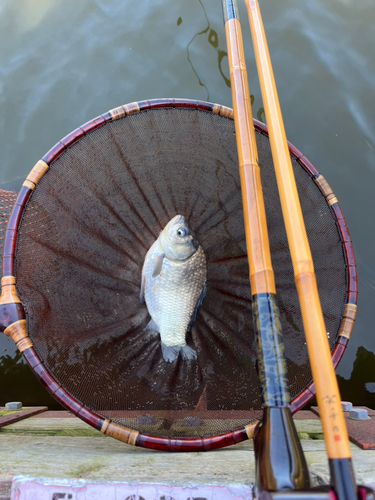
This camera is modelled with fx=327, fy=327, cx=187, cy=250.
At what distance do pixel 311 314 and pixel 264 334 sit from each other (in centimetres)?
20

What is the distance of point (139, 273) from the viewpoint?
2.52m

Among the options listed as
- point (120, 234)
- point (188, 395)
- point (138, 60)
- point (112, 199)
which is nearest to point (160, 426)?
point (188, 395)

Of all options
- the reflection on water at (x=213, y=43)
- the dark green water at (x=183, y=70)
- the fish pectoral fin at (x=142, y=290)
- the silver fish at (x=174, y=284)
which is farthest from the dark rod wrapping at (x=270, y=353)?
the reflection on water at (x=213, y=43)

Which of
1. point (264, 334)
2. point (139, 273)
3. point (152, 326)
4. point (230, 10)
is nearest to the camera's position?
point (264, 334)

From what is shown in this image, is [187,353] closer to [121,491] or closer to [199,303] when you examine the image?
[199,303]

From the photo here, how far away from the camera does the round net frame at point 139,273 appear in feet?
5.69

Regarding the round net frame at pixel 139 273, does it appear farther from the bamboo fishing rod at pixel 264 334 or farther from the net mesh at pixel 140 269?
the bamboo fishing rod at pixel 264 334

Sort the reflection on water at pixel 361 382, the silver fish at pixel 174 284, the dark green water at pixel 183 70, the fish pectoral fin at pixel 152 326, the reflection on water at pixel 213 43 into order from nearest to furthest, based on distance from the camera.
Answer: the silver fish at pixel 174 284
the fish pectoral fin at pixel 152 326
the reflection on water at pixel 361 382
the dark green water at pixel 183 70
the reflection on water at pixel 213 43

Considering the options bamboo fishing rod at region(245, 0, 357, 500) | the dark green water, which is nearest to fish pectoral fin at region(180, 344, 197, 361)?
bamboo fishing rod at region(245, 0, 357, 500)

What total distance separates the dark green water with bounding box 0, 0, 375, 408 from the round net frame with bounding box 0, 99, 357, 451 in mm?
1407

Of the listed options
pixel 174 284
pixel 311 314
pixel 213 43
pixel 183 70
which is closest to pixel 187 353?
pixel 174 284

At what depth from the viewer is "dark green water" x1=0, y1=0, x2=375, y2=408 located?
3.30m

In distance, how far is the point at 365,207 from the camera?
3.24 metres

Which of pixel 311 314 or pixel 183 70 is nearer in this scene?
pixel 311 314
